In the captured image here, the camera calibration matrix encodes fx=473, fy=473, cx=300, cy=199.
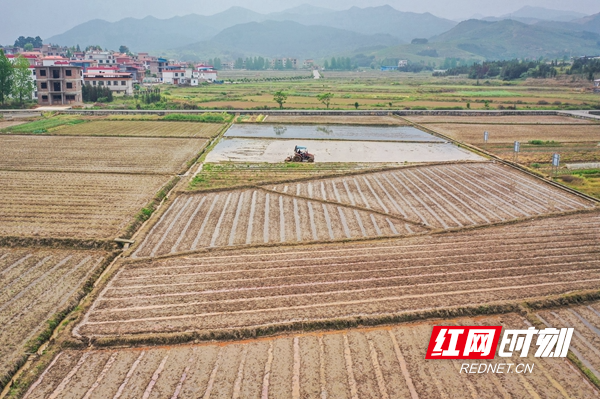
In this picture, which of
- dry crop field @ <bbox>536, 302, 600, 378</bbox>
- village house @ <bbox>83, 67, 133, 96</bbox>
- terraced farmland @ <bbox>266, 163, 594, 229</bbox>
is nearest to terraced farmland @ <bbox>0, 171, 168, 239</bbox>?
terraced farmland @ <bbox>266, 163, 594, 229</bbox>

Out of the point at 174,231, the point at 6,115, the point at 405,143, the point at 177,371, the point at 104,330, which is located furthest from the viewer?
the point at 6,115

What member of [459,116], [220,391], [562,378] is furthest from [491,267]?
[459,116]

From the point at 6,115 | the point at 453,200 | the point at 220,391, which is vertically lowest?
the point at 220,391

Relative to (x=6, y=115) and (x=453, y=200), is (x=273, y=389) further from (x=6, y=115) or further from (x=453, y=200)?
(x=6, y=115)

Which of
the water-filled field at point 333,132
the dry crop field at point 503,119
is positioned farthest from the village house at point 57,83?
the dry crop field at point 503,119

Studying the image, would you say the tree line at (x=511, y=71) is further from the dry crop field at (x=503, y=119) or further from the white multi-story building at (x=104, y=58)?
the white multi-story building at (x=104, y=58)
